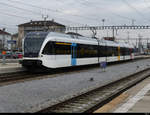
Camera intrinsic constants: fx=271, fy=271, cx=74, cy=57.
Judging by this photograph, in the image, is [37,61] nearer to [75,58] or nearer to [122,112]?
[75,58]

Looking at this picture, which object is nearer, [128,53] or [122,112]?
[122,112]

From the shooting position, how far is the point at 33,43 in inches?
769

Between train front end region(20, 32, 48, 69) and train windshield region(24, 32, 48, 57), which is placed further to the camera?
train windshield region(24, 32, 48, 57)

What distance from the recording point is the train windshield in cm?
1909

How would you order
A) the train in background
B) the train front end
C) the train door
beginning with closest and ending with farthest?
the train front end → the train in background → the train door

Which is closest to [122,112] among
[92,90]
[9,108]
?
[9,108]

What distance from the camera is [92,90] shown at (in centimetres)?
1147

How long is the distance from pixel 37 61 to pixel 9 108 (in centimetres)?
1128

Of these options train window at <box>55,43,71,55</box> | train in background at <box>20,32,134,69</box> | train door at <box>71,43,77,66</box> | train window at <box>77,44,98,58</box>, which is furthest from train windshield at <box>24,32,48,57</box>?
train window at <box>77,44,98,58</box>

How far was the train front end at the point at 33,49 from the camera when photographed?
1889cm

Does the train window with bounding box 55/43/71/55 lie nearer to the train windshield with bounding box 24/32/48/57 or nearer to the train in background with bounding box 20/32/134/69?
the train in background with bounding box 20/32/134/69

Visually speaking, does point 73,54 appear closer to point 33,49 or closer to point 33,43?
point 33,43

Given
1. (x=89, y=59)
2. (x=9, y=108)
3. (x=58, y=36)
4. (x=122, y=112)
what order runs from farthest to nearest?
(x=89, y=59), (x=58, y=36), (x=9, y=108), (x=122, y=112)

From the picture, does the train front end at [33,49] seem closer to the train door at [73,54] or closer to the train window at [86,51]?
the train door at [73,54]
